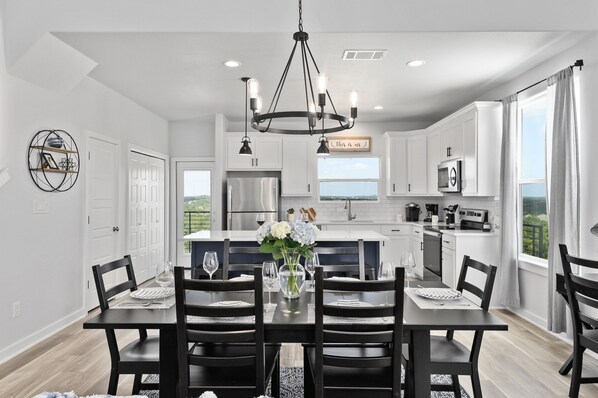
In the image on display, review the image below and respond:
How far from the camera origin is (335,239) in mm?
3988

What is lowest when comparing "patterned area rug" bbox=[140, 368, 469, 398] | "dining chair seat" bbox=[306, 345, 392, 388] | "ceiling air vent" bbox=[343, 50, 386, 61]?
"patterned area rug" bbox=[140, 368, 469, 398]

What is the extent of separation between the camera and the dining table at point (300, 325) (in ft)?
5.85

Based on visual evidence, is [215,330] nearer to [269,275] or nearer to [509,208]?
[269,275]

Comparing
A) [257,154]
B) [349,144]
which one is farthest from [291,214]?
[349,144]

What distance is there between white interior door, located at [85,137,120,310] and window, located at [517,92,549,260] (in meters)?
4.75

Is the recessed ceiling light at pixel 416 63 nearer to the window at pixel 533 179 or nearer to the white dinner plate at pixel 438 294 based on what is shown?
the window at pixel 533 179

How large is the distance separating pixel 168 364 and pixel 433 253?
170 inches

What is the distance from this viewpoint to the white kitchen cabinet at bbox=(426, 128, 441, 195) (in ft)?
20.3

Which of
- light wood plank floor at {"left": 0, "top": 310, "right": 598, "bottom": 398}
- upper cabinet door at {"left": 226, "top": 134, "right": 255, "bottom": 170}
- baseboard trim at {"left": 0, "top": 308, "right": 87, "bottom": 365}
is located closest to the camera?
light wood plank floor at {"left": 0, "top": 310, "right": 598, "bottom": 398}

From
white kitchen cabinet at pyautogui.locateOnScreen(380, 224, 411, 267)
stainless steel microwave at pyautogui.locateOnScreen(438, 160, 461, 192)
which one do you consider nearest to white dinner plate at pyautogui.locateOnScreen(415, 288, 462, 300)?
stainless steel microwave at pyautogui.locateOnScreen(438, 160, 461, 192)

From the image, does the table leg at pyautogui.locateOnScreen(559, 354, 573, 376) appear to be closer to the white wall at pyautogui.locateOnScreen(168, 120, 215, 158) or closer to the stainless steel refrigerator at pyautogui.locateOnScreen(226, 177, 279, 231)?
the stainless steel refrigerator at pyautogui.locateOnScreen(226, 177, 279, 231)

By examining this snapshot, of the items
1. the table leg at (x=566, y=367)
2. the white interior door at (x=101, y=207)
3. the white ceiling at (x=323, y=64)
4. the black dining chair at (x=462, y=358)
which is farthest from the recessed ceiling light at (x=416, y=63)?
the white interior door at (x=101, y=207)

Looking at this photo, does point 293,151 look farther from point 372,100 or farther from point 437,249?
point 437,249

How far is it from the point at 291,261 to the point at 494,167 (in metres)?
3.58
